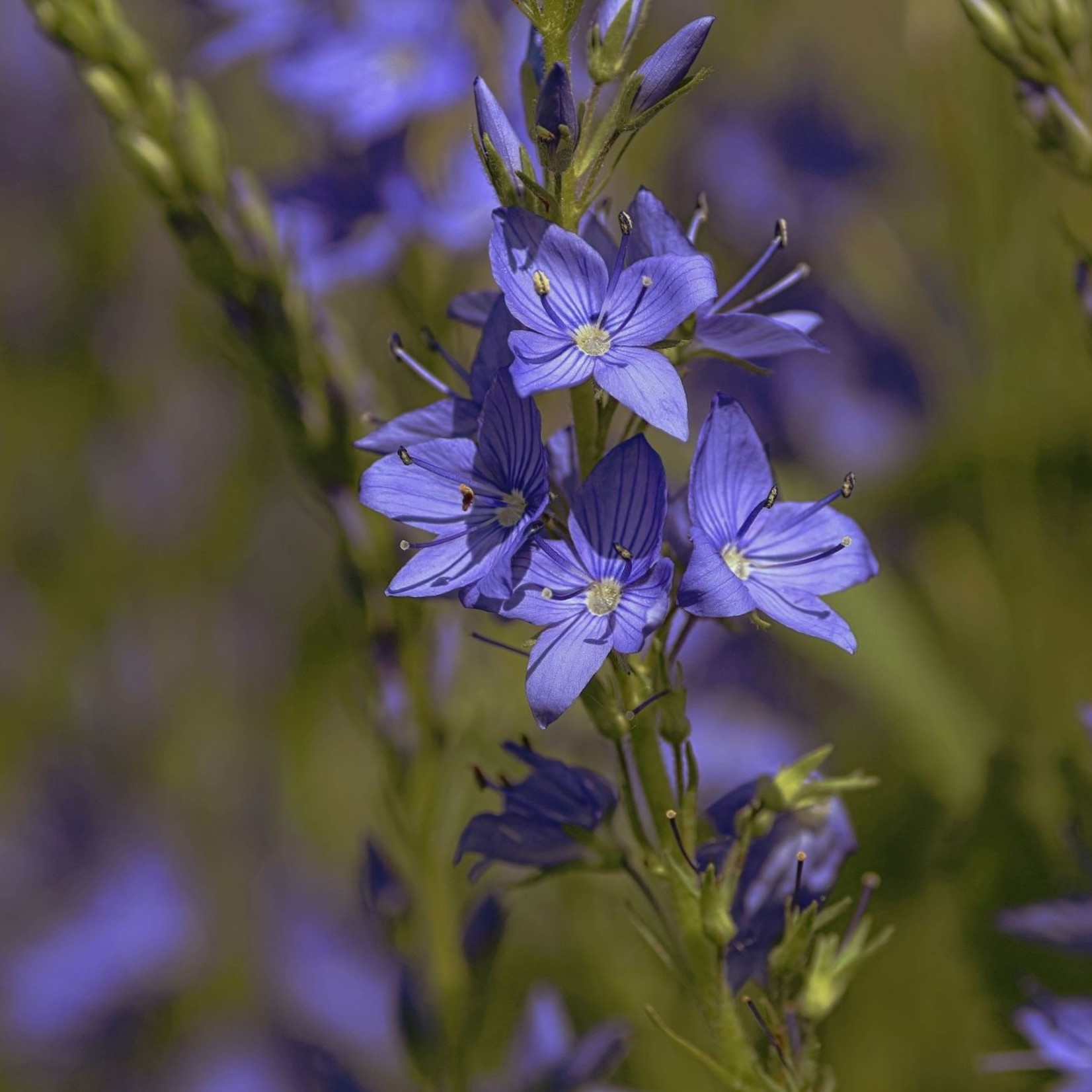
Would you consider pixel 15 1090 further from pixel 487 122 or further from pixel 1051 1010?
pixel 487 122

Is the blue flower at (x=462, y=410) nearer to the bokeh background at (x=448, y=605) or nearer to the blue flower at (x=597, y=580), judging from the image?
the blue flower at (x=597, y=580)

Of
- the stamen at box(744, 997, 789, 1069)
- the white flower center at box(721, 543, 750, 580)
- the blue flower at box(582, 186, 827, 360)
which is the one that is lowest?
the stamen at box(744, 997, 789, 1069)

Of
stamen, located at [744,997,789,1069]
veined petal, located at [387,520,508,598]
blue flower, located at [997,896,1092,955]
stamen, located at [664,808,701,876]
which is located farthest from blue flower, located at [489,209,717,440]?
blue flower, located at [997,896,1092,955]

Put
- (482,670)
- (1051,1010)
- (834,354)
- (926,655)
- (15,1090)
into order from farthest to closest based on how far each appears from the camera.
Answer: (834,354) → (15,1090) → (926,655) → (482,670) → (1051,1010)

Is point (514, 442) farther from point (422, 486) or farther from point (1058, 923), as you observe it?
point (1058, 923)

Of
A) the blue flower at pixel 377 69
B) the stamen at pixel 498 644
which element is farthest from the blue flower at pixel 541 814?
the blue flower at pixel 377 69

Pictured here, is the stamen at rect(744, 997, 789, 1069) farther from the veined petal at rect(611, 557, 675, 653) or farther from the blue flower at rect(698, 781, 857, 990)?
the veined petal at rect(611, 557, 675, 653)

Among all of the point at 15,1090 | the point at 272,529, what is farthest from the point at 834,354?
the point at 15,1090
